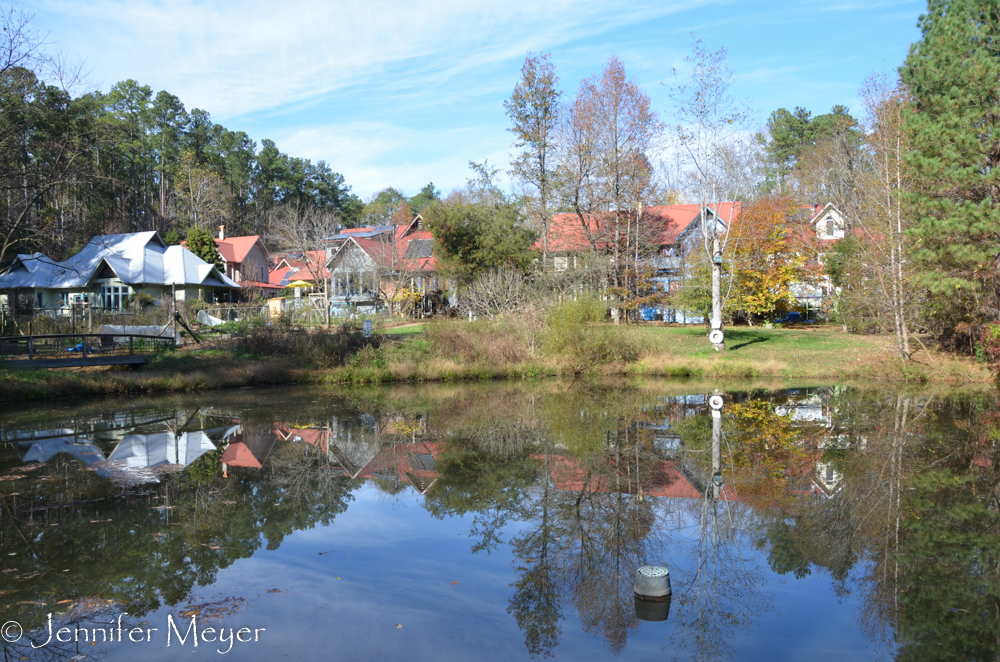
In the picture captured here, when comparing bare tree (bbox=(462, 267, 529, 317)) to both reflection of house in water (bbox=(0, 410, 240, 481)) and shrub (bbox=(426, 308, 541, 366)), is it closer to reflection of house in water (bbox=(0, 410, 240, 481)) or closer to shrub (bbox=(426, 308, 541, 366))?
shrub (bbox=(426, 308, 541, 366))

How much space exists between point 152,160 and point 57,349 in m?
48.8

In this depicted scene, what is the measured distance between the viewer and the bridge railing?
22239 millimetres

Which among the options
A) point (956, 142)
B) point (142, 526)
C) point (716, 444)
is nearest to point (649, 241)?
point (956, 142)

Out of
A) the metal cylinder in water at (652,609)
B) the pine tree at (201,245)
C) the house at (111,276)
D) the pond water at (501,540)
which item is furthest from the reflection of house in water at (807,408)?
the pine tree at (201,245)

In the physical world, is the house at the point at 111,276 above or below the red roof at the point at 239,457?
above

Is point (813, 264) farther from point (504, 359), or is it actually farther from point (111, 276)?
point (111, 276)

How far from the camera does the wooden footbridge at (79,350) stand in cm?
2056

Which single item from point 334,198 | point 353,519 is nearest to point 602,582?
point 353,519

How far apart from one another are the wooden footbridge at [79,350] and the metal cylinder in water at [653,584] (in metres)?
19.8

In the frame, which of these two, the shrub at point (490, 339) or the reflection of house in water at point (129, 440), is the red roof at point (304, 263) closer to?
the shrub at point (490, 339)

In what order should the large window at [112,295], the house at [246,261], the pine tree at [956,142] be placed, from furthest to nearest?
the house at [246,261], the large window at [112,295], the pine tree at [956,142]

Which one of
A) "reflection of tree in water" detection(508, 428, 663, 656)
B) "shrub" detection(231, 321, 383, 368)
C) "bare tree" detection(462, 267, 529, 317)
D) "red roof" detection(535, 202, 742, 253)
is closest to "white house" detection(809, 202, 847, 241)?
"red roof" detection(535, 202, 742, 253)
